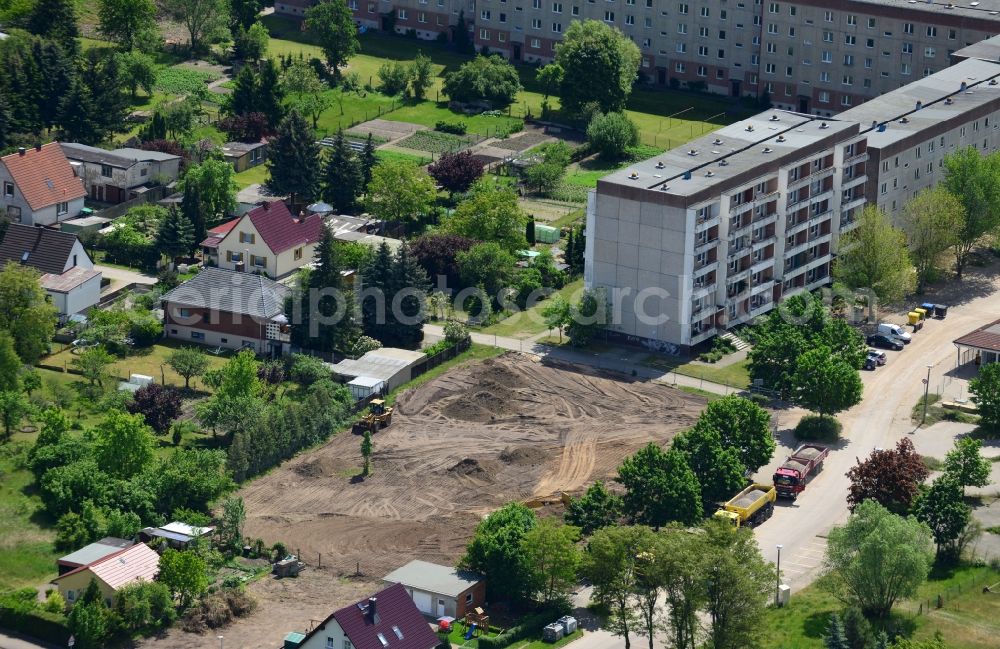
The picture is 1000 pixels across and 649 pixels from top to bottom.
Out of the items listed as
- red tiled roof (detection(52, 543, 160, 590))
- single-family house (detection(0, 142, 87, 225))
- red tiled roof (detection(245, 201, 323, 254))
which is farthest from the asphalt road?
single-family house (detection(0, 142, 87, 225))

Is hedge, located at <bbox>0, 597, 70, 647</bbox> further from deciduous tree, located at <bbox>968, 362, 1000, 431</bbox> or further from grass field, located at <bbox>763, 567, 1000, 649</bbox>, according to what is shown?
deciduous tree, located at <bbox>968, 362, 1000, 431</bbox>

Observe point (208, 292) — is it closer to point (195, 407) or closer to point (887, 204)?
point (195, 407)

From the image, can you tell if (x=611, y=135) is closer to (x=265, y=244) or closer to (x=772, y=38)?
(x=772, y=38)

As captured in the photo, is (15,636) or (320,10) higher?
(320,10)

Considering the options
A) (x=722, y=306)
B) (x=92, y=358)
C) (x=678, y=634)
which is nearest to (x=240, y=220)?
(x=92, y=358)

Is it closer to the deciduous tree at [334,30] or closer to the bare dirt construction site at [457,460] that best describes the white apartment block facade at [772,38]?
the deciduous tree at [334,30]

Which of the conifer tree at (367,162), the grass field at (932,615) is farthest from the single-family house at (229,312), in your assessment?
the grass field at (932,615)
